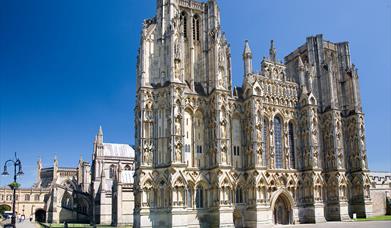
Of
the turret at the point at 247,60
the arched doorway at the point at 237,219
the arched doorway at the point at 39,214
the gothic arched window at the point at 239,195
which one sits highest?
the turret at the point at 247,60

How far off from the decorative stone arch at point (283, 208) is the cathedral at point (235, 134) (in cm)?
14

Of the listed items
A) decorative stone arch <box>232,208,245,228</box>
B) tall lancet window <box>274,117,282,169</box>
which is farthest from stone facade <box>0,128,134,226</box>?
tall lancet window <box>274,117,282,169</box>

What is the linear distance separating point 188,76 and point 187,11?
378 inches

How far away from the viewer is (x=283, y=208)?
48594 millimetres

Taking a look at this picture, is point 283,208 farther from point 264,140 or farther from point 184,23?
point 184,23

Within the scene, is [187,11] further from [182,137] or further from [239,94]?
[182,137]

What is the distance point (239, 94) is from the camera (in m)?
49.1

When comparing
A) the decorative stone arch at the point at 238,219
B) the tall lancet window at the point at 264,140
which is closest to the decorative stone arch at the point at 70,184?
the decorative stone arch at the point at 238,219

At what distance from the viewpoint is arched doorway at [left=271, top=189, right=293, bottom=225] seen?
47.6 m

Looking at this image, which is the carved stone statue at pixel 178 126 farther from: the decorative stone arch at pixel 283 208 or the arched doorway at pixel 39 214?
the arched doorway at pixel 39 214

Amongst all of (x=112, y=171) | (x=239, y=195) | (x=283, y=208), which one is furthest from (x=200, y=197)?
(x=112, y=171)

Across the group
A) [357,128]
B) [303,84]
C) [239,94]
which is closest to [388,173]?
[357,128]

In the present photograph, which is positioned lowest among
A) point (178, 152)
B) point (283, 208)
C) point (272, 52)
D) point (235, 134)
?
point (283, 208)

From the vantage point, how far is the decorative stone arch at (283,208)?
47.6m
